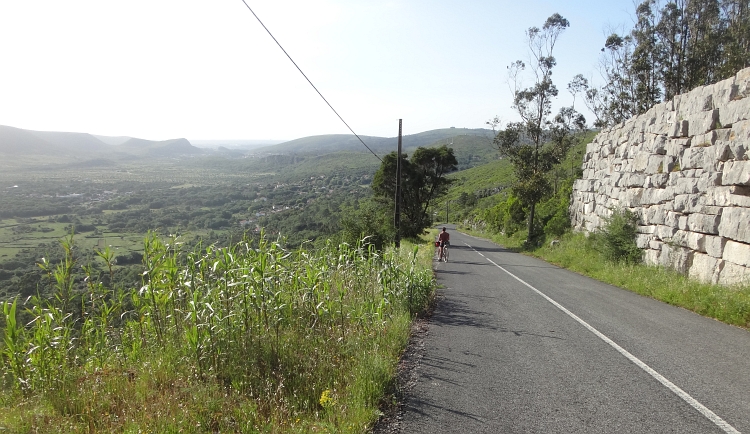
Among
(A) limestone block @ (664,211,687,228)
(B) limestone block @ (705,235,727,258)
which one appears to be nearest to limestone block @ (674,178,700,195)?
(A) limestone block @ (664,211,687,228)

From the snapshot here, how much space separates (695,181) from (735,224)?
2.24 meters

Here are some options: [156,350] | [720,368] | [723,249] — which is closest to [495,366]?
[720,368]

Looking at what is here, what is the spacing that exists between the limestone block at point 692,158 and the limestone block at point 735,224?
1.96 meters

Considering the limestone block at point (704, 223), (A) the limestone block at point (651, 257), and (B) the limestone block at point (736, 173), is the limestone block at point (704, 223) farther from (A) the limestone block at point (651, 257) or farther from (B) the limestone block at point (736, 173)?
(A) the limestone block at point (651, 257)

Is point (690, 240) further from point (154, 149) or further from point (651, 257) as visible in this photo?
point (154, 149)

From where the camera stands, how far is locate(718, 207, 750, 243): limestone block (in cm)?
939

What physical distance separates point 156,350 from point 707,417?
5777 millimetres

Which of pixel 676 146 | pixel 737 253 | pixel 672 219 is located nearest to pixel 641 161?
pixel 676 146

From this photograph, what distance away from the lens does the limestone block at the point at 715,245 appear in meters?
10.2

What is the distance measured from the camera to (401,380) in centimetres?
488

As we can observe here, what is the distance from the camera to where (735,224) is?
9742 millimetres

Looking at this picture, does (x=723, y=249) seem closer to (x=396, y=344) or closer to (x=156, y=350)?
(x=396, y=344)

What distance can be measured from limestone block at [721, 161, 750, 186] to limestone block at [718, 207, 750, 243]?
61 cm

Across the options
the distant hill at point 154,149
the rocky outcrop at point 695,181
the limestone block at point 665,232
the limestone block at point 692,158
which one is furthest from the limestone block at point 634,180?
the distant hill at point 154,149
